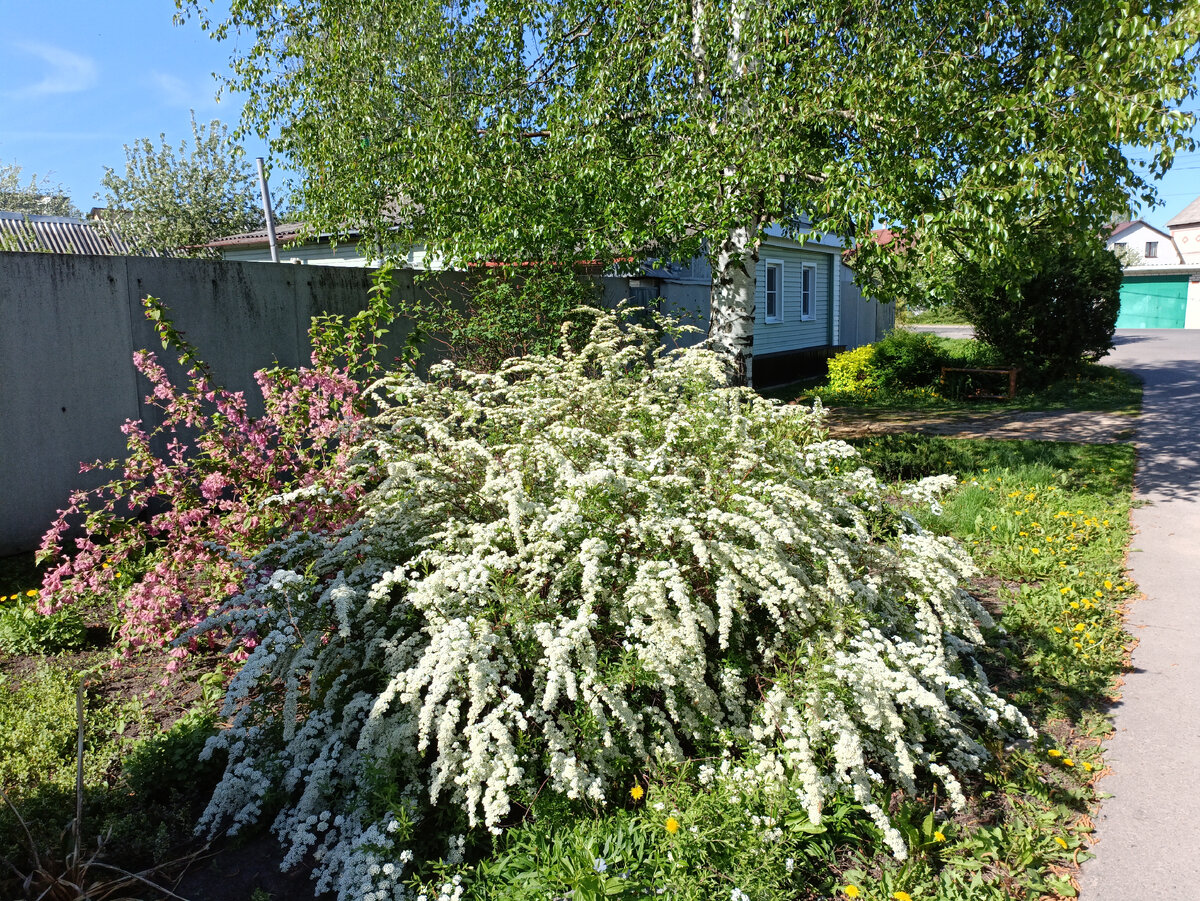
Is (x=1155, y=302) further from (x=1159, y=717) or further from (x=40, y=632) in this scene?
(x=40, y=632)

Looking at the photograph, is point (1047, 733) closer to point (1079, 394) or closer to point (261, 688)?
point (261, 688)

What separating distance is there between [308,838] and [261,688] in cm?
85

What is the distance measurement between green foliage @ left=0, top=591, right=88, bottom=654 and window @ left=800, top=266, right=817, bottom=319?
17.2 meters

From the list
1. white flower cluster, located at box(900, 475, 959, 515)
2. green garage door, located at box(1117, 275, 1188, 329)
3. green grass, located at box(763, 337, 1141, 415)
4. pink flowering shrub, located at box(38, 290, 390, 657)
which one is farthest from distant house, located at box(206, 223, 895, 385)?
green garage door, located at box(1117, 275, 1188, 329)

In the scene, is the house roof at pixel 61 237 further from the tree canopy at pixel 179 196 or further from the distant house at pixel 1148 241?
the distant house at pixel 1148 241

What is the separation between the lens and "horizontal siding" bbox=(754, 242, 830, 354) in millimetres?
16859

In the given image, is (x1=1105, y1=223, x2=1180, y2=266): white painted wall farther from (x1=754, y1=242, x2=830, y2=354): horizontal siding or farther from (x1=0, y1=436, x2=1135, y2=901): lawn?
(x1=0, y1=436, x2=1135, y2=901): lawn

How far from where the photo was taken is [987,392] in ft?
49.9

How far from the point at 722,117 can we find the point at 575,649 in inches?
244

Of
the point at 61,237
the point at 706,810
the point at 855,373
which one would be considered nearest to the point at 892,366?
the point at 855,373

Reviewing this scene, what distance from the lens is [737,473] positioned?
3.83 meters

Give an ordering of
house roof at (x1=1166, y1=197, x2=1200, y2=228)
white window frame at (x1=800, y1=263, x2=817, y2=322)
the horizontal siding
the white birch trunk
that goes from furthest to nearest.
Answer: house roof at (x1=1166, y1=197, x2=1200, y2=228) < white window frame at (x1=800, y1=263, x2=817, y2=322) < the horizontal siding < the white birch trunk

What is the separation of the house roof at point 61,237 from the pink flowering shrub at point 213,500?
15936 millimetres

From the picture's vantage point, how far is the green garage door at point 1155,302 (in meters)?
41.9
